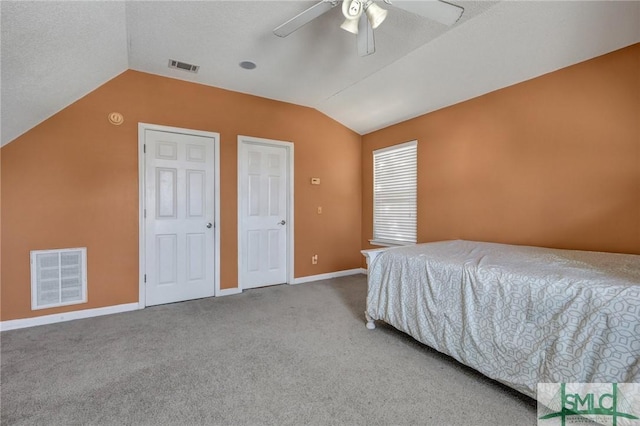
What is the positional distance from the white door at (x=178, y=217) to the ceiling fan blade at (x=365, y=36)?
7.87 ft

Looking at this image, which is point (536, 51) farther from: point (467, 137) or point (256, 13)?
point (256, 13)

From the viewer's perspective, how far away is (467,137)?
3.53 meters

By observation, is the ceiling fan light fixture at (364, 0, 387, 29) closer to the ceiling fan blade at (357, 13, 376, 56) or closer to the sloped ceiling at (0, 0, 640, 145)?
the ceiling fan blade at (357, 13, 376, 56)

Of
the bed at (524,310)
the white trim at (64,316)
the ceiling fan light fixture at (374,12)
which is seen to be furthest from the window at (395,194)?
the white trim at (64,316)

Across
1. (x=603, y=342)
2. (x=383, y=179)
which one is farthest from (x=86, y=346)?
(x=383, y=179)

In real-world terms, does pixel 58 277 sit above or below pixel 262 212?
below

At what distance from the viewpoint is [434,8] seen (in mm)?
1871

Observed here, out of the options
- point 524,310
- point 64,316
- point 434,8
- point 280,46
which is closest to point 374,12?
point 434,8

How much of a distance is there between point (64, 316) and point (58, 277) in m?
0.42

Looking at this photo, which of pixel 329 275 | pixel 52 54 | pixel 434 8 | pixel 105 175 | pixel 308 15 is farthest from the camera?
pixel 329 275

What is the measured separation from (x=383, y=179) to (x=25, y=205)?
14.5 ft

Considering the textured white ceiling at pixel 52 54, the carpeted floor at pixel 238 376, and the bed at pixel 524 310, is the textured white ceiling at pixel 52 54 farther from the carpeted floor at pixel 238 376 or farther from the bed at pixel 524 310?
the bed at pixel 524 310

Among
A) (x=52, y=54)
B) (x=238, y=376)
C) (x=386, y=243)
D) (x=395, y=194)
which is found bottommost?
(x=238, y=376)

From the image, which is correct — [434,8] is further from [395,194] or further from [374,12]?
[395,194]
